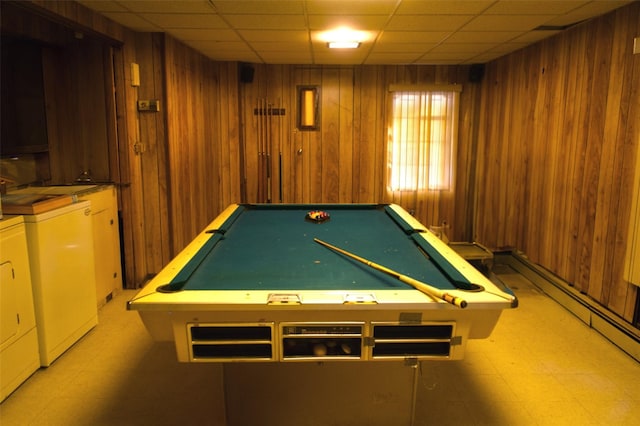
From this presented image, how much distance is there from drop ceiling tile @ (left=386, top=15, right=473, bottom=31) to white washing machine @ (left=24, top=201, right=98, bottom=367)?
2.59 metres

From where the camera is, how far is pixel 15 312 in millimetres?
2328

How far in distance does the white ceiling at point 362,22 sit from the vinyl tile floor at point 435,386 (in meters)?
2.23

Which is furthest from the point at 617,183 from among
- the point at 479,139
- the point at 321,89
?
the point at 321,89

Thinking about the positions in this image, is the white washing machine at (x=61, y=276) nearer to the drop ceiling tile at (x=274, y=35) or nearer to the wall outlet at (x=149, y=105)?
the wall outlet at (x=149, y=105)

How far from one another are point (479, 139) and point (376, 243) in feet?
10.9

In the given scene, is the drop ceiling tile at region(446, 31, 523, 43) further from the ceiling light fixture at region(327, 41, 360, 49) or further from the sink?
the sink

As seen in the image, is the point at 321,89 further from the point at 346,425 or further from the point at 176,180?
the point at 346,425

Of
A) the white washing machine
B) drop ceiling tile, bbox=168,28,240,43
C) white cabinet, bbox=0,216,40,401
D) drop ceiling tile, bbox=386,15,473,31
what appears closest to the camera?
white cabinet, bbox=0,216,40,401

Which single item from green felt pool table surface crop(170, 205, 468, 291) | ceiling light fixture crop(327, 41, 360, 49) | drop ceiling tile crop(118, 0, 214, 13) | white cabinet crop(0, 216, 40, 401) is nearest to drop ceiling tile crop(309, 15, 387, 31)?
ceiling light fixture crop(327, 41, 360, 49)

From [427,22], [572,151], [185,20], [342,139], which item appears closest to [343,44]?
[427,22]

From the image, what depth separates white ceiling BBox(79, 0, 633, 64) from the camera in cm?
293

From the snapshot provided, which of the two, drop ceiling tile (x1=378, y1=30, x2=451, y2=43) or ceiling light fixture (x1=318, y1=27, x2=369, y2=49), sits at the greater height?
ceiling light fixture (x1=318, y1=27, x2=369, y2=49)

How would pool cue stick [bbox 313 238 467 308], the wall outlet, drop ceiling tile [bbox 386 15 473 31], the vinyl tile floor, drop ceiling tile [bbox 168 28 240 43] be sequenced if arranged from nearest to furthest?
1. pool cue stick [bbox 313 238 467 308]
2. the vinyl tile floor
3. drop ceiling tile [bbox 386 15 473 31]
4. drop ceiling tile [bbox 168 28 240 43]
5. the wall outlet

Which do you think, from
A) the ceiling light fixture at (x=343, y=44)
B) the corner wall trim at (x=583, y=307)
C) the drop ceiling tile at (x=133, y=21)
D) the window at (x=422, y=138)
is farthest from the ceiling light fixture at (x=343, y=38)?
the corner wall trim at (x=583, y=307)
